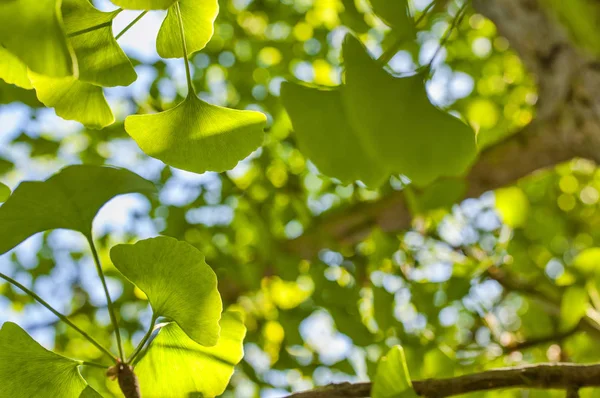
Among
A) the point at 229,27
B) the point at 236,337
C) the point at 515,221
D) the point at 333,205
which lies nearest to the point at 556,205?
the point at 515,221

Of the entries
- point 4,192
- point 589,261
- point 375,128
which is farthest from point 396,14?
point 589,261

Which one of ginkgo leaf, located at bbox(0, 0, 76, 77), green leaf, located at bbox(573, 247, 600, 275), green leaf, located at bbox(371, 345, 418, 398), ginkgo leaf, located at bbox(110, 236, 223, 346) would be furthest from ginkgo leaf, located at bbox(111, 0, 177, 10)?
green leaf, located at bbox(573, 247, 600, 275)

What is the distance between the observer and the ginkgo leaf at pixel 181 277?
0.33 m

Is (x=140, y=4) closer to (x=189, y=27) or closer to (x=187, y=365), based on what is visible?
(x=189, y=27)

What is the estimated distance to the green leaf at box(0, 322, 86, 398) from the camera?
337 mm

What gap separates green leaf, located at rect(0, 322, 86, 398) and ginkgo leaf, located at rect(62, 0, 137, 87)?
0.16 meters

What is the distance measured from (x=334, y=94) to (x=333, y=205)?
160 centimetres

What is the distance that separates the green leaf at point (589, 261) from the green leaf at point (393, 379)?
2.04 ft

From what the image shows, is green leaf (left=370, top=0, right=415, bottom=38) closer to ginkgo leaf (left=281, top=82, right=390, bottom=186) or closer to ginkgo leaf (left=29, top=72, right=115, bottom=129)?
ginkgo leaf (left=281, top=82, right=390, bottom=186)

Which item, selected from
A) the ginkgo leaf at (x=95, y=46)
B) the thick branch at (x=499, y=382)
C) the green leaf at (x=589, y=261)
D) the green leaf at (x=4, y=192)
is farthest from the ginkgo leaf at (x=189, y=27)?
the green leaf at (x=589, y=261)

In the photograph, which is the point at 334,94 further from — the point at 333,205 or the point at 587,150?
the point at 333,205

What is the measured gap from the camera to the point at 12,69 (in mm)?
304

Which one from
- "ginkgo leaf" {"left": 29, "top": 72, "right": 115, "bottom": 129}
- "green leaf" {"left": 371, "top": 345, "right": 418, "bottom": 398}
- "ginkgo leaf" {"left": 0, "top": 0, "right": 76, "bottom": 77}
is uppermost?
"ginkgo leaf" {"left": 0, "top": 0, "right": 76, "bottom": 77}

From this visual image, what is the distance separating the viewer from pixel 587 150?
1.09 m
